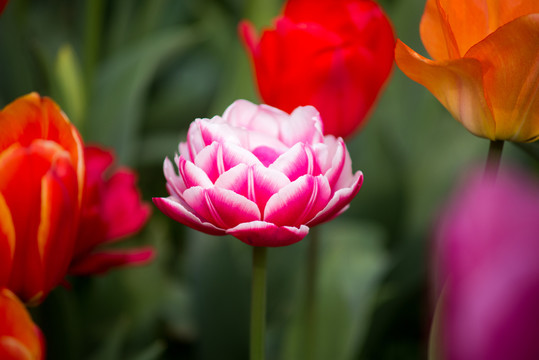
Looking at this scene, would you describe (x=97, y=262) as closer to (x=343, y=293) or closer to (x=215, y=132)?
(x=215, y=132)

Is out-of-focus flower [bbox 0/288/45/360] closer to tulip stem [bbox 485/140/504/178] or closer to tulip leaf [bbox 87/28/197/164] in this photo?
tulip stem [bbox 485/140/504/178]

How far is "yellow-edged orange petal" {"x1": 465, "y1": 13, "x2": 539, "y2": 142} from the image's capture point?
0.23 meters

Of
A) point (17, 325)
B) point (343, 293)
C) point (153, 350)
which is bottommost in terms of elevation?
point (343, 293)

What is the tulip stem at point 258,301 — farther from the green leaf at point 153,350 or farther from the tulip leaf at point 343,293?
the tulip leaf at point 343,293

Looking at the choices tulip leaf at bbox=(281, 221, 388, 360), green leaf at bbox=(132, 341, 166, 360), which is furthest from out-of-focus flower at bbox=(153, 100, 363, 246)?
tulip leaf at bbox=(281, 221, 388, 360)

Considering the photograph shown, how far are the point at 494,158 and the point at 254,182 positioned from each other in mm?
91

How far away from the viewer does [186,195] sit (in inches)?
9.1

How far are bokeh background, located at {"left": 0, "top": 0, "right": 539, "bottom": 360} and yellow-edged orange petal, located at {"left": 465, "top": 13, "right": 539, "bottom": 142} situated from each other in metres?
0.18

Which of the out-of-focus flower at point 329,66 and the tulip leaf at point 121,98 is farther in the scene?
the tulip leaf at point 121,98

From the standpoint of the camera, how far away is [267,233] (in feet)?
0.75

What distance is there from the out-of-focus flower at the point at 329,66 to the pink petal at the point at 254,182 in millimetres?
141

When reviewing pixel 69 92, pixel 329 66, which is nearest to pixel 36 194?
pixel 329 66

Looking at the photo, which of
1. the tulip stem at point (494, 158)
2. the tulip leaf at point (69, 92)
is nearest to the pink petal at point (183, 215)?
the tulip stem at point (494, 158)

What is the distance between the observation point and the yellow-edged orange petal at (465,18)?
249mm
